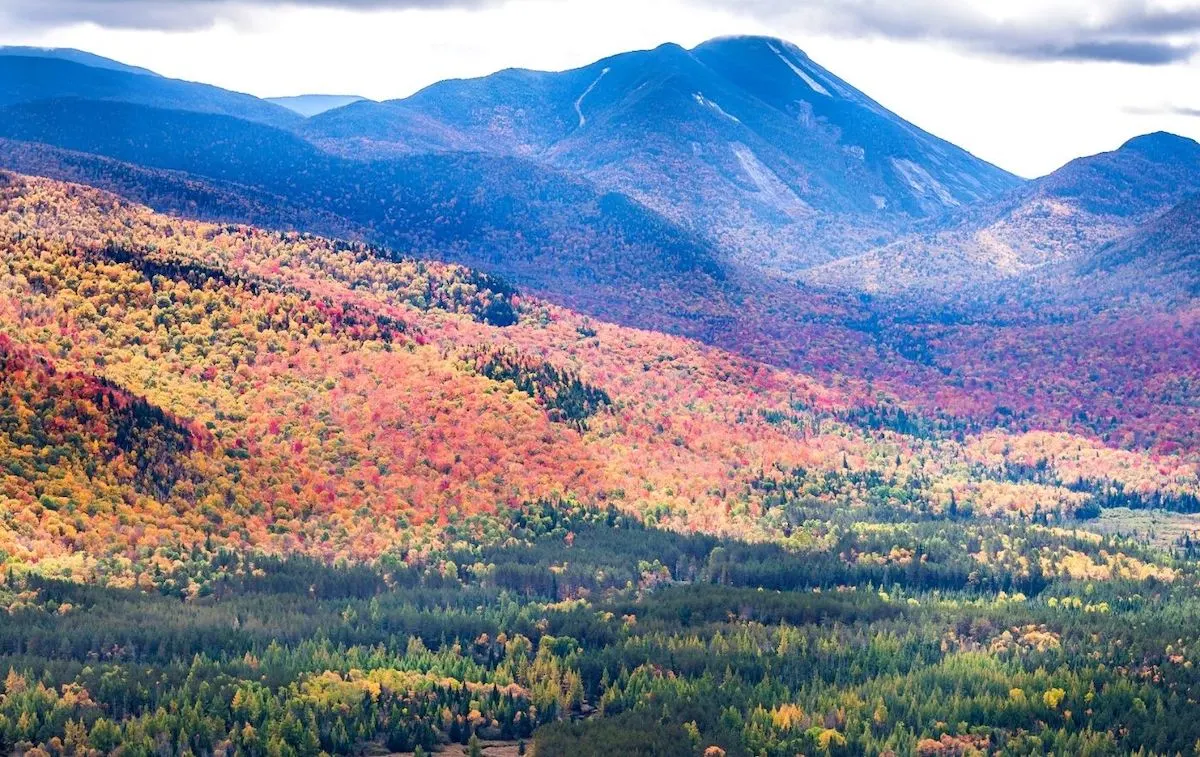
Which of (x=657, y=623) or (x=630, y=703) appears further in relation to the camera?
(x=657, y=623)

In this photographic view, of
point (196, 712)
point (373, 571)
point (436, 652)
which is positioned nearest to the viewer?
point (196, 712)

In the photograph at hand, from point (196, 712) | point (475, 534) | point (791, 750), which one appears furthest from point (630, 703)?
point (475, 534)

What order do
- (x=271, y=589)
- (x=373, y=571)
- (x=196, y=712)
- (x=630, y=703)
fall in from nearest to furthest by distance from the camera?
(x=196, y=712) → (x=630, y=703) → (x=271, y=589) → (x=373, y=571)

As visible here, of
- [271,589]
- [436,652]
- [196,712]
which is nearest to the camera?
[196,712]

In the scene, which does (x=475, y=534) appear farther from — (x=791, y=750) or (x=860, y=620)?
(x=791, y=750)

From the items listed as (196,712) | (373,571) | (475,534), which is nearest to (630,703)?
(196,712)

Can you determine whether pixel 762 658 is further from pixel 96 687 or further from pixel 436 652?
pixel 96 687

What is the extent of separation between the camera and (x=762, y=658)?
151 metres

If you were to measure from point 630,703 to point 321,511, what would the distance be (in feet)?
194

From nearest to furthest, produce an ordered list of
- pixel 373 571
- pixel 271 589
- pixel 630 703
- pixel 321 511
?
pixel 630 703, pixel 271 589, pixel 373 571, pixel 321 511

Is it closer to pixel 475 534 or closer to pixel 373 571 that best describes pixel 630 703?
pixel 373 571

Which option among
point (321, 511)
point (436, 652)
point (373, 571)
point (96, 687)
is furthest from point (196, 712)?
point (321, 511)

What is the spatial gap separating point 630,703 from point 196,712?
108ft

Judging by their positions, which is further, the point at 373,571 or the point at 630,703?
the point at 373,571
